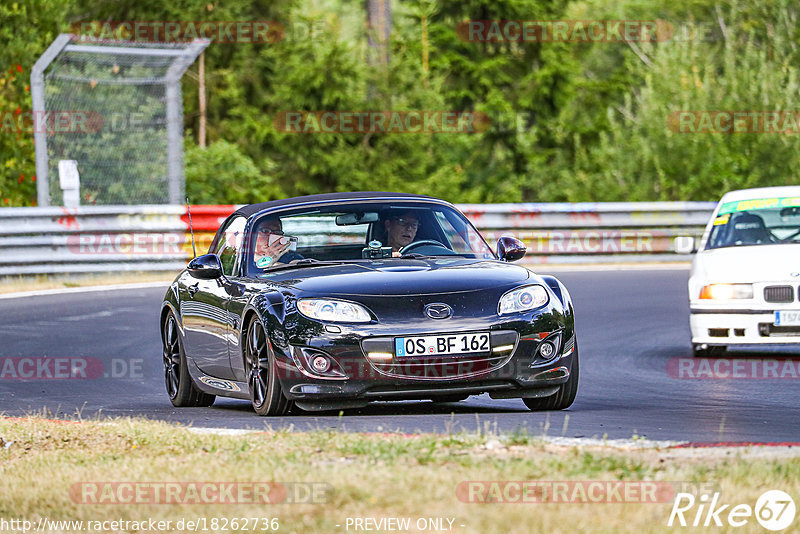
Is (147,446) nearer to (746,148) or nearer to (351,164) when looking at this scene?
(746,148)

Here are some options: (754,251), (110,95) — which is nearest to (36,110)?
(110,95)

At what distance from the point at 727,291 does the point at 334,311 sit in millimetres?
5015

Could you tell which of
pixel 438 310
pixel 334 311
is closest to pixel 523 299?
pixel 438 310

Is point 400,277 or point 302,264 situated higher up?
point 400,277

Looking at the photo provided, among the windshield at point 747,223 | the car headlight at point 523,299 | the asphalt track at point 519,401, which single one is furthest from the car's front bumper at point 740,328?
the car headlight at point 523,299

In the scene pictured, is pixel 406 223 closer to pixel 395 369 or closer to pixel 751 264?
pixel 395 369

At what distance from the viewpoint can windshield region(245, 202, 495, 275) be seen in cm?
967

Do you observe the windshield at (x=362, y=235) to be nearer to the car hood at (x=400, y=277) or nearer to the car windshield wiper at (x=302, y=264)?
the car windshield wiper at (x=302, y=264)

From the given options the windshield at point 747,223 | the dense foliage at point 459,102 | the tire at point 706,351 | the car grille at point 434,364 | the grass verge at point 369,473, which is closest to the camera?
the grass verge at point 369,473

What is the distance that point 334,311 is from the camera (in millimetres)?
8547

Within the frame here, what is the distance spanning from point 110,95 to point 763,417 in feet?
52.9

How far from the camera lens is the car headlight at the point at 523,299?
8656 mm

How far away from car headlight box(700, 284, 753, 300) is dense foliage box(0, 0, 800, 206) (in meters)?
14.8

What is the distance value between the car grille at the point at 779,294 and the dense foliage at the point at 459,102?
15318mm
